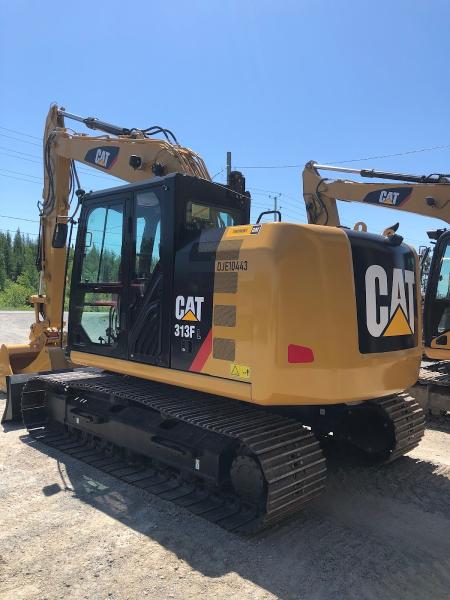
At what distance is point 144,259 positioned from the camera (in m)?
4.85

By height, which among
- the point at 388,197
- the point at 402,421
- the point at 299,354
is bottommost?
the point at 402,421

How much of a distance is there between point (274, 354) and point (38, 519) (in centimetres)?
229

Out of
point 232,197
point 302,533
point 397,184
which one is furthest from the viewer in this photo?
point 397,184

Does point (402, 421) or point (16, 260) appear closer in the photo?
point (402, 421)

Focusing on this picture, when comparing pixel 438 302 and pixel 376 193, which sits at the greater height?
pixel 376 193

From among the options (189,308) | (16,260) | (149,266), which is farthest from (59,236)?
(16,260)

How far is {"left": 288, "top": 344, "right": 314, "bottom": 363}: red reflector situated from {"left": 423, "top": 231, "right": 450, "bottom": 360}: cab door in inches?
191

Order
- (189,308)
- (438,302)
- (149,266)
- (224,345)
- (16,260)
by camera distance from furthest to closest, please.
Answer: (16,260) < (438,302) < (149,266) < (189,308) < (224,345)

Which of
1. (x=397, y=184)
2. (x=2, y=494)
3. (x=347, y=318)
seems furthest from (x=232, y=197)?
(x=397, y=184)

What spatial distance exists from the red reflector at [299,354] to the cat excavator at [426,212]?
1633 millimetres

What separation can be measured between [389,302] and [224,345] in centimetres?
136

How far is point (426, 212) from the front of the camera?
9.39 metres

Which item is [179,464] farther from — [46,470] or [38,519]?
[46,470]

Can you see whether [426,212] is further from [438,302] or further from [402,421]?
[402,421]
